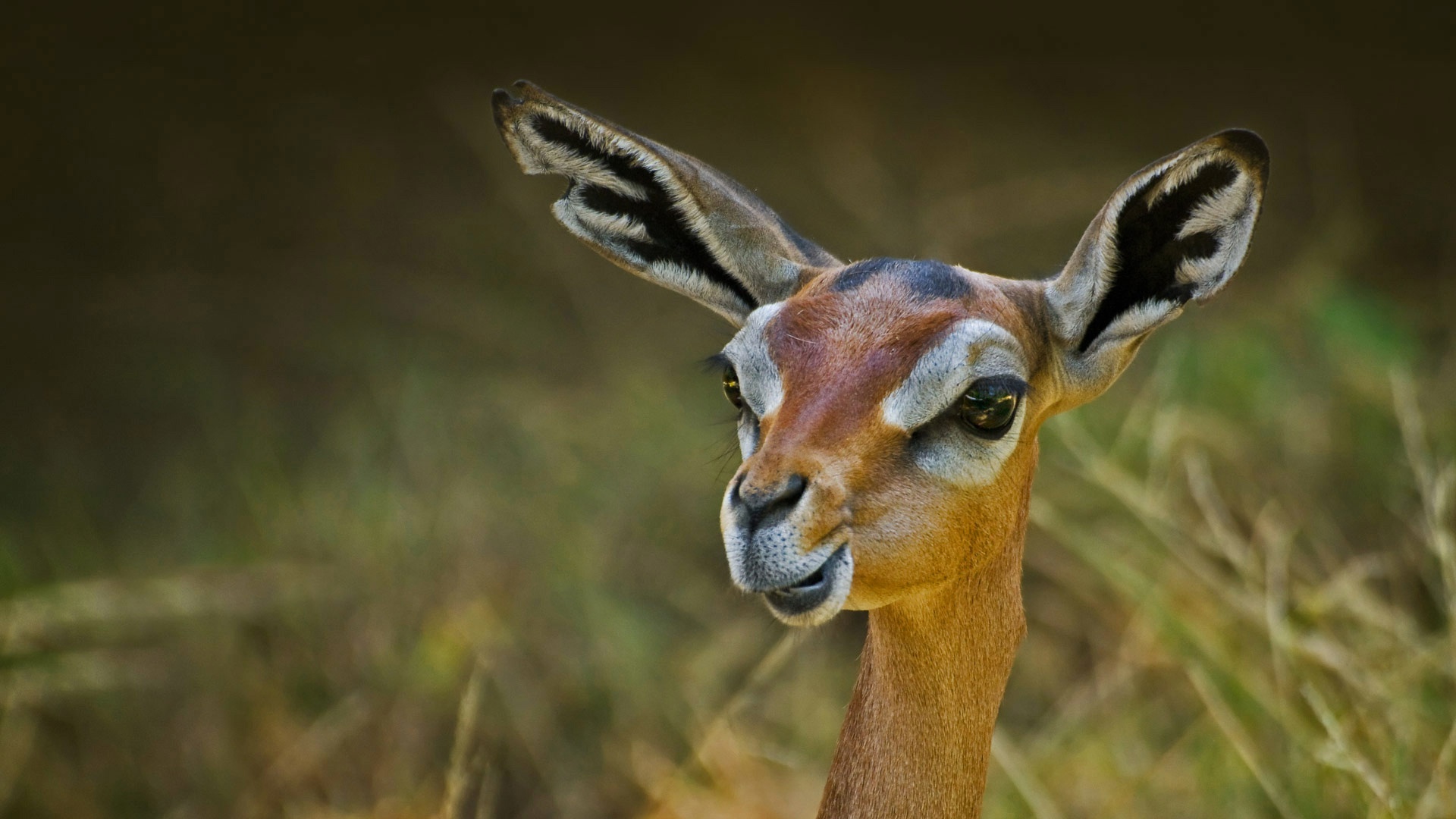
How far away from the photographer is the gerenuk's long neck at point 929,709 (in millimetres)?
2842

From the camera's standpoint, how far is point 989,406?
2.72 metres

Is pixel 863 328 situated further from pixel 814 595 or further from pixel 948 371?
pixel 814 595

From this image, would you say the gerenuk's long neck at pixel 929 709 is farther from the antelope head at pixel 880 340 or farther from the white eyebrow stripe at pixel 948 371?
the white eyebrow stripe at pixel 948 371

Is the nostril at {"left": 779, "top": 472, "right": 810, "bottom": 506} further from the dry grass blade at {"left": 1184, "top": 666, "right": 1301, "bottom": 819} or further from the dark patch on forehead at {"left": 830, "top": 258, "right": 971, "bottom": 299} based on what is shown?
the dry grass blade at {"left": 1184, "top": 666, "right": 1301, "bottom": 819}

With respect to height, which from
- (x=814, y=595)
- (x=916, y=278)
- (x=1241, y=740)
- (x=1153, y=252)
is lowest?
(x=1241, y=740)

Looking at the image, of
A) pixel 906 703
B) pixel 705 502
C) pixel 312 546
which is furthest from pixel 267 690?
pixel 906 703

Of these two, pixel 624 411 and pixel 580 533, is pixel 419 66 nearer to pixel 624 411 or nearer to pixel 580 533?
pixel 624 411

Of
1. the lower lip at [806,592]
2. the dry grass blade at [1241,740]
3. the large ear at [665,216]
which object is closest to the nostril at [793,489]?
the lower lip at [806,592]

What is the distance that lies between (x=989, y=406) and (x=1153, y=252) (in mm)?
584

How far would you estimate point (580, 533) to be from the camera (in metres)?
6.46

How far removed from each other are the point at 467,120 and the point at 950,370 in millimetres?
6670

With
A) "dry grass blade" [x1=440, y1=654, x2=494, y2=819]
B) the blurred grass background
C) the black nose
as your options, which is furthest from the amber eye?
"dry grass blade" [x1=440, y1=654, x2=494, y2=819]

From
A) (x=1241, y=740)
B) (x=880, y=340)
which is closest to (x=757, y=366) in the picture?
(x=880, y=340)

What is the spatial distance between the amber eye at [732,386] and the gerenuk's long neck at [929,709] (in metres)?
0.56
